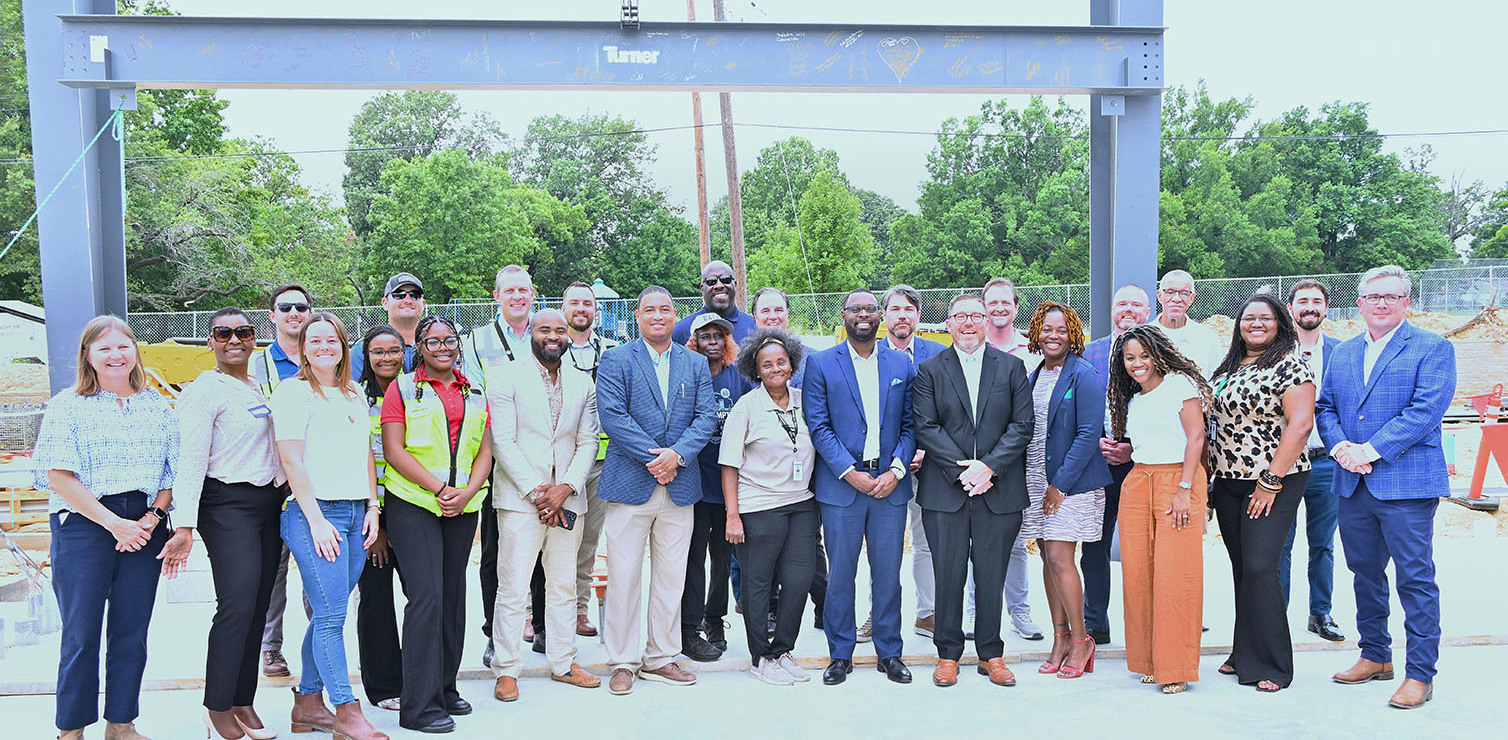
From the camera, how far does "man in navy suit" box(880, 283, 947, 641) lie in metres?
5.56

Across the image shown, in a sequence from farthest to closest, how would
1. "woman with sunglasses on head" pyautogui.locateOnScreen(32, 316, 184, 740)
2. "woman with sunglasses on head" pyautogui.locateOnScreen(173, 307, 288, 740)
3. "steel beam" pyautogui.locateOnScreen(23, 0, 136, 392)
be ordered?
"steel beam" pyautogui.locateOnScreen(23, 0, 136, 392), "woman with sunglasses on head" pyautogui.locateOnScreen(173, 307, 288, 740), "woman with sunglasses on head" pyautogui.locateOnScreen(32, 316, 184, 740)

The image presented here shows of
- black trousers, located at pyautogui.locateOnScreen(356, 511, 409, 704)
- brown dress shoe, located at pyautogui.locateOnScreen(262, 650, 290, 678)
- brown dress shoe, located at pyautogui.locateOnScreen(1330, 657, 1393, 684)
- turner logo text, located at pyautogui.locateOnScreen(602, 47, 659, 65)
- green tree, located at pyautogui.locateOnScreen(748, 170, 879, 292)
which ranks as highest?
green tree, located at pyautogui.locateOnScreen(748, 170, 879, 292)

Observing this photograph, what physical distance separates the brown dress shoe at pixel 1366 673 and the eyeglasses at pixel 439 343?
15.4 feet

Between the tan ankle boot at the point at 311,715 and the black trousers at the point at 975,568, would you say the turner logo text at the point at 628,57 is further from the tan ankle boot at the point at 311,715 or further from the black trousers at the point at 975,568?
the tan ankle boot at the point at 311,715

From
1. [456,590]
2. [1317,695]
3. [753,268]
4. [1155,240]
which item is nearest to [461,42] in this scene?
[456,590]

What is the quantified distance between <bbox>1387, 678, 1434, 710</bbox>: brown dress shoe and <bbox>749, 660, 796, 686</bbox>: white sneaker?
2872 millimetres

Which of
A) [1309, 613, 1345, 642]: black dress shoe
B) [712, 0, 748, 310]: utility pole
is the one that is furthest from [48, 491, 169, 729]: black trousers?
[712, 0, 748, 310]: utility pole

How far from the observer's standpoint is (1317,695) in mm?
4797

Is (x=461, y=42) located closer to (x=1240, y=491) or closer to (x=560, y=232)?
(x=1240, y=491)

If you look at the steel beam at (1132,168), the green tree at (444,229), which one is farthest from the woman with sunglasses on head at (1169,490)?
the green tree at (444,229)

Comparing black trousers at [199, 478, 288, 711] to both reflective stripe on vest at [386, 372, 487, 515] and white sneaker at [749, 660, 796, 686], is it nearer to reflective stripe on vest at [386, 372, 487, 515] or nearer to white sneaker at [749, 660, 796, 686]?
reflective stripe on vest at [386, 372, 487, 515]

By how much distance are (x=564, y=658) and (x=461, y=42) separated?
12.7ft

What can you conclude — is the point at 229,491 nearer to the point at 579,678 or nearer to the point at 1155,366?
the point at 579,678

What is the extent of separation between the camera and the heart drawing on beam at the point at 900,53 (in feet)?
21.2
